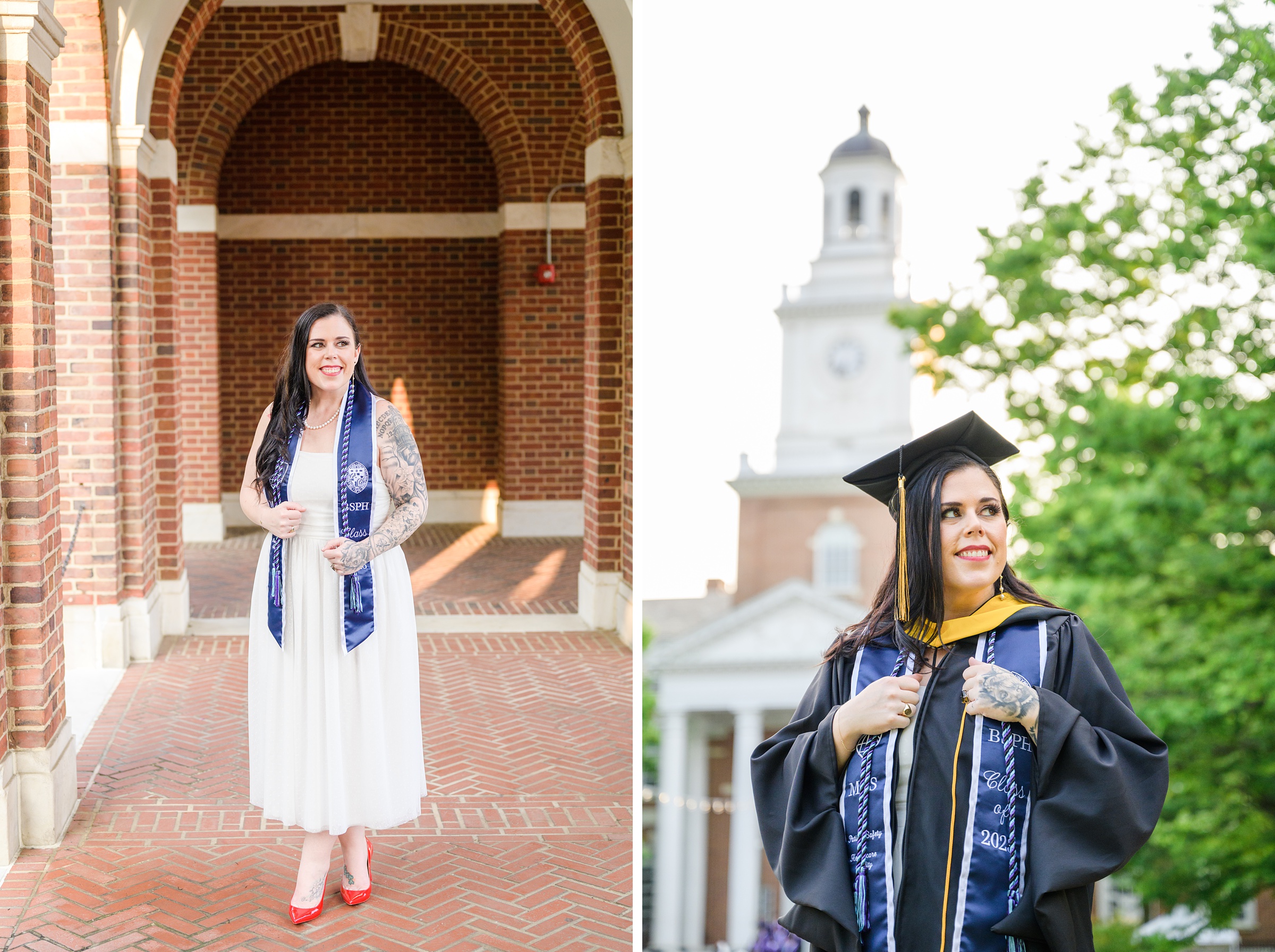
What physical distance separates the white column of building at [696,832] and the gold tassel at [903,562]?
7.44 meters

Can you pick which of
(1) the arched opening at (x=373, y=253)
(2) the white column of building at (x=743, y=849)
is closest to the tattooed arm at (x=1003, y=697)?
(2) the white column of building at (x=743, y=849)

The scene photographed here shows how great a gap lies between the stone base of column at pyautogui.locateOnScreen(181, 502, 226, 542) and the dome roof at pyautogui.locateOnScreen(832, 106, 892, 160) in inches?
297

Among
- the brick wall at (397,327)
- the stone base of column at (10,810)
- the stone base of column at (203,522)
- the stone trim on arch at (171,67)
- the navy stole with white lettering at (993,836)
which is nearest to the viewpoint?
the navy stole with white lettering at (993,836)

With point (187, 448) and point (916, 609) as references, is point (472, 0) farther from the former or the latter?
point (916, 609)

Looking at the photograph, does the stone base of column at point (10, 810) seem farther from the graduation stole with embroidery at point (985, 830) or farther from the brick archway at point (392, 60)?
the brick archway at point (392, 60)

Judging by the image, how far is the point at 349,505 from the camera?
12.9 ft

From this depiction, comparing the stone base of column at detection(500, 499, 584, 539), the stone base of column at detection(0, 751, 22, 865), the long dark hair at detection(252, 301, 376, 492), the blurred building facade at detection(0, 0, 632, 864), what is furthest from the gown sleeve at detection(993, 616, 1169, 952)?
the stone base of column at detection(500, 499, 584, 539)

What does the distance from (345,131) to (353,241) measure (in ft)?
4.07

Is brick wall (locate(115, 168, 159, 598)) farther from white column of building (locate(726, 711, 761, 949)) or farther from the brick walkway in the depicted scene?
white column of building (locate(726, 711, 761, 949))

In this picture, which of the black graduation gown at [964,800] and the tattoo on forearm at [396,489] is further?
the tattoo on forearm at [396,489]

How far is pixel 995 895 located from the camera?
92.8 inches

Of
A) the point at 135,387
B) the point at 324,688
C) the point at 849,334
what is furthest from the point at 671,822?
the point at 324,688

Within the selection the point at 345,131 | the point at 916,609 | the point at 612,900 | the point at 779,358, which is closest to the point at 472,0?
the point at 345,131

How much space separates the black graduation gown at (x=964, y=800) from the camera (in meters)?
2.26
